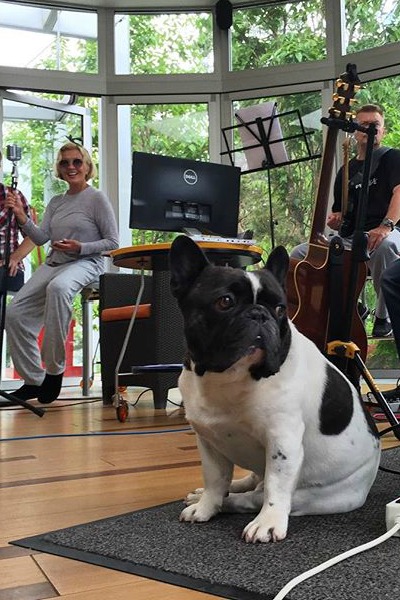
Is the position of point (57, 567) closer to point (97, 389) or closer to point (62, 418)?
point (62, 418)

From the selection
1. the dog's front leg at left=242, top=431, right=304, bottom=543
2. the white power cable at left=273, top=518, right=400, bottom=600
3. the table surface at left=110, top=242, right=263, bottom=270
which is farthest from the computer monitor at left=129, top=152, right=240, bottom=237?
the white power cable at left=273, top=518, right=400, bottom=600

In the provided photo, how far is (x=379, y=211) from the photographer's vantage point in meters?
3.49

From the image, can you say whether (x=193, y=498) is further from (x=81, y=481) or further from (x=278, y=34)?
(x=278, y=34)

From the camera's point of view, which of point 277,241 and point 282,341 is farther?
point 277,241

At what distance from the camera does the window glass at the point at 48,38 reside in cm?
595

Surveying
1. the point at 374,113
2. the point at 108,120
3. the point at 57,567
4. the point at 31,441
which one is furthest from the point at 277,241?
the point at 57,567

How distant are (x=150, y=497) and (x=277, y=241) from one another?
4.68 m

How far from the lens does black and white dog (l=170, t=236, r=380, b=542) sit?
3.89ft

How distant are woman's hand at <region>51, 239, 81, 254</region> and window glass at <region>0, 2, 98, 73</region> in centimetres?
293

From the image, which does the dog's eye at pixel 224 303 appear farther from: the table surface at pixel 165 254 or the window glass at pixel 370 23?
the window glass at pixel 370 23

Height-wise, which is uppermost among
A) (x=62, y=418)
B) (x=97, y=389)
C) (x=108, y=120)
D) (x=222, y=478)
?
(x=108, y=120)

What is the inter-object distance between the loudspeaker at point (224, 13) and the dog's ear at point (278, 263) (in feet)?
17.9

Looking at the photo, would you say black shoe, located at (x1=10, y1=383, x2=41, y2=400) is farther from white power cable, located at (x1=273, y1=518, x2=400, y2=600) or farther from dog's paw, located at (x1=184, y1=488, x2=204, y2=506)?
white power cable, located at (x1=273, y1=518, x2=400, y2=600)

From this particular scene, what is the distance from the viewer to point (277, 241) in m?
6.08
